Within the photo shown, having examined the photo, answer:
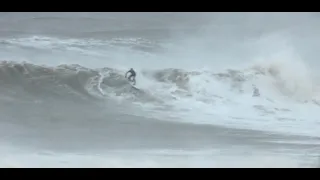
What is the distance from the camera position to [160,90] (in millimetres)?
2441

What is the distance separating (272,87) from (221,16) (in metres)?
0.48

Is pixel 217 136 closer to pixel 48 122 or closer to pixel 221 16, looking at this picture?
pixel 221 16

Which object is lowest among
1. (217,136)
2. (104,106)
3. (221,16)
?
(217,136)

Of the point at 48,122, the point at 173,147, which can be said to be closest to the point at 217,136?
the point at 173,147

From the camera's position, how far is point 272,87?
2.43 m

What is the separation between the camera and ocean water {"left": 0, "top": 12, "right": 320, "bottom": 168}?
94.0 inches

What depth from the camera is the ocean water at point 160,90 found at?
7.83ft

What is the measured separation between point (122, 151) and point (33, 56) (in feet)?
2.39

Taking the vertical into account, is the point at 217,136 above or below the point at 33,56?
below

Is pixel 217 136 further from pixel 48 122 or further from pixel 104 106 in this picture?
pixel 48 122
